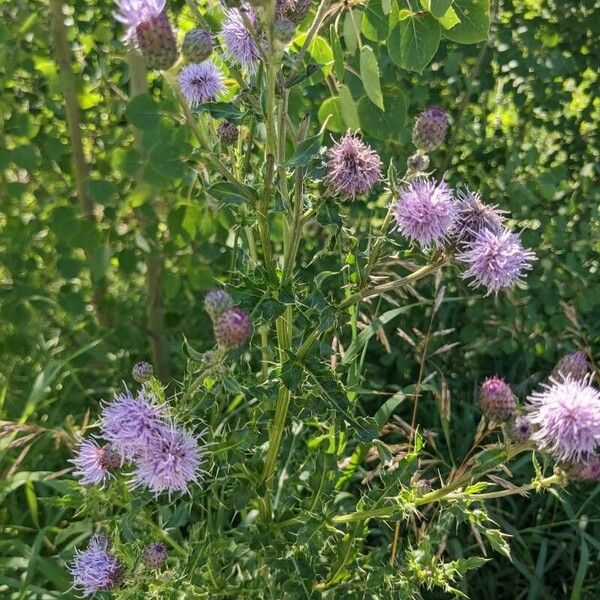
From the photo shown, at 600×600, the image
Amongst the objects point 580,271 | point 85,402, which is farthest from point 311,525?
point 85,402

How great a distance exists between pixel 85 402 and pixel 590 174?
188cm

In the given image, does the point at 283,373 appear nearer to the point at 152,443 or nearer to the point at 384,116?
the point at 152,443

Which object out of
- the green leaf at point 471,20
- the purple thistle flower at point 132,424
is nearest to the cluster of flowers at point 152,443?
the purple thistle flower at point 132,424

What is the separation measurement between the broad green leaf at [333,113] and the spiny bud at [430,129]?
0.20 meters

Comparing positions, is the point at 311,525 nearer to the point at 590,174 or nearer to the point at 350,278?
the point at 350,278

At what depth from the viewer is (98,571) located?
5.04ft

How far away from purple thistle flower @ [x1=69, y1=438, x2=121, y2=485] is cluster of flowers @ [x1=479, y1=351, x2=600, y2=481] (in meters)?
0.69

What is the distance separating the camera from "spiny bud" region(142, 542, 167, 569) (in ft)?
4.93

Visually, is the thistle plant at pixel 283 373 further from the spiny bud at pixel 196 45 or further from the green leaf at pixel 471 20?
the green leaf at pixel 471 20

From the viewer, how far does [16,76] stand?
2783 mm

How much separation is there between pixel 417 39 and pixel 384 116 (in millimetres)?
297

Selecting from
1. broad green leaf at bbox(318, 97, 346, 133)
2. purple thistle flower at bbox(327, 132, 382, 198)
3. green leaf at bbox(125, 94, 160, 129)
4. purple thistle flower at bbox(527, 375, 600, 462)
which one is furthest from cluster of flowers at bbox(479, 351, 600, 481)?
green leaf at bbox(125, 94, 160, 129)

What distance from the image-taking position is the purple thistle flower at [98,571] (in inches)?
60.1

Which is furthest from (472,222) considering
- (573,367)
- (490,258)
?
→ (573,367)
